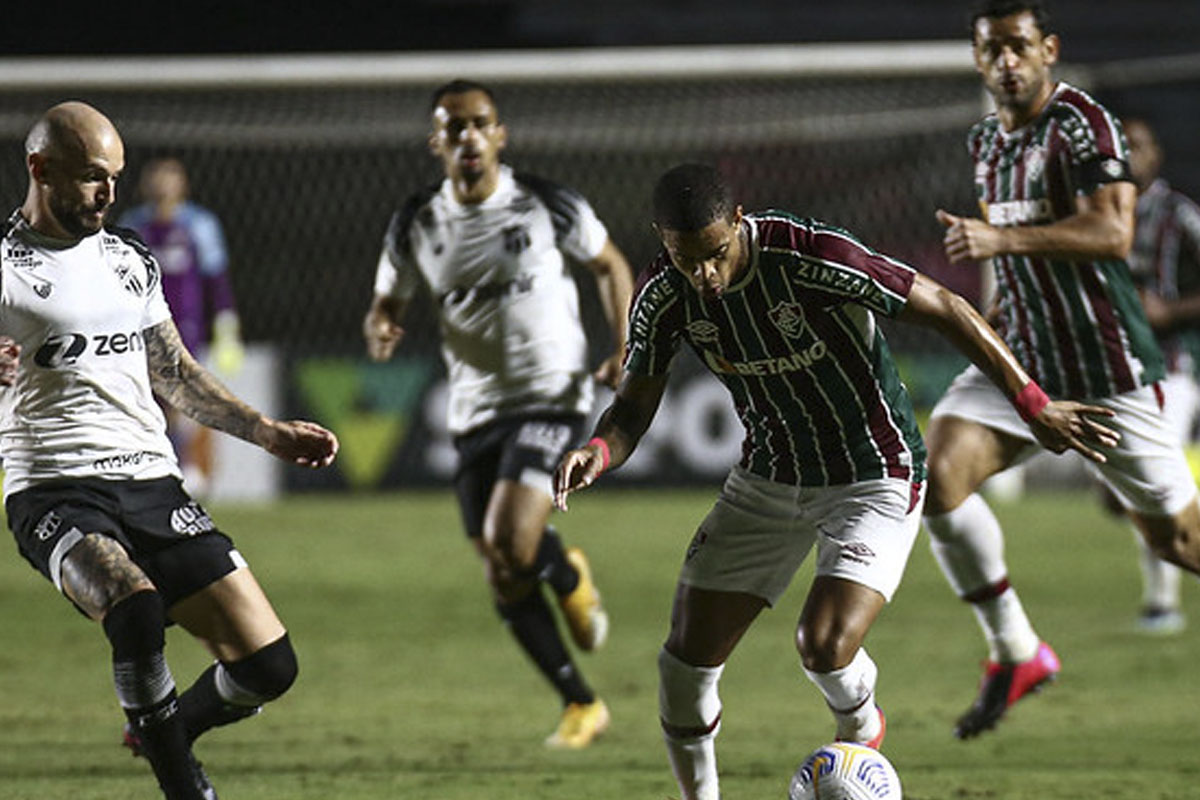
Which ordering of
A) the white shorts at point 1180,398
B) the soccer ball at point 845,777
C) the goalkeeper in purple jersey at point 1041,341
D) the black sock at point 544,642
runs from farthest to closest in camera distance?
1. the white shorts at point 1180,398
2. the black sock at point 544,642
3. the goalkeeper in purple jersey at point 1041,341
4. the soccer ball at point 845,777

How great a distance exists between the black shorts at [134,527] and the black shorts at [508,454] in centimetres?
190

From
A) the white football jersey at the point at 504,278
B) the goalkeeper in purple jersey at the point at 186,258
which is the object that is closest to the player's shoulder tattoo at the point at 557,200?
the white football jersey at the point at 504,278

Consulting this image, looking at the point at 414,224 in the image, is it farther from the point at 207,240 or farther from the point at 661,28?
the point at 661,28

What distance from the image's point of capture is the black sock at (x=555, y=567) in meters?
7.39

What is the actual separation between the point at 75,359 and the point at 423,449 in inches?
434

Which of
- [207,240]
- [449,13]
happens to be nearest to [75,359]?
[207,240]

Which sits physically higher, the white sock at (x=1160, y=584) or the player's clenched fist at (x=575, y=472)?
the player's clenched fist at (x=575, y=472)

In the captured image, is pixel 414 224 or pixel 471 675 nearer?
pixel 414 224

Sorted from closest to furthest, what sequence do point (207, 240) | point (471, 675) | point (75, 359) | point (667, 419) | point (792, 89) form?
1. point (75, 359)
2. point (471, 675)
3. point (207, 240)
4. point (792, 89)
5. point (667, 419)

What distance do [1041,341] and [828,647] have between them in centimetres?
198

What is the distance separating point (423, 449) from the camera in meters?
16.2

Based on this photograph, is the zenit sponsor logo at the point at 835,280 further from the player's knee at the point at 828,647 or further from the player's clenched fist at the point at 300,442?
the player's clenched fist at the point at 300,442

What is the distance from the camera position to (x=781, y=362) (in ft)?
16.8

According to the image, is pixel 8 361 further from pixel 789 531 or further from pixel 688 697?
pixel 789 531
